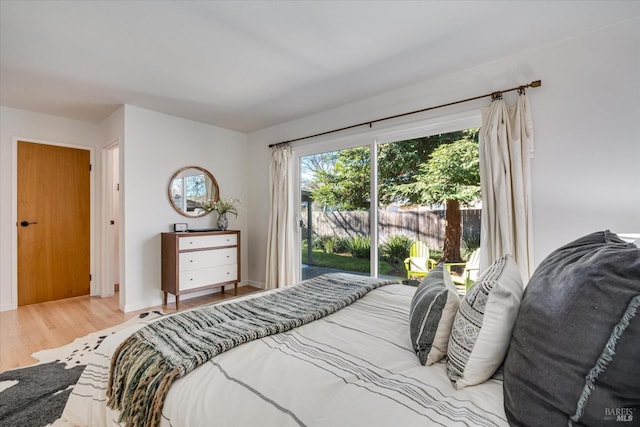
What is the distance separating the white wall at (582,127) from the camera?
2.04 metres

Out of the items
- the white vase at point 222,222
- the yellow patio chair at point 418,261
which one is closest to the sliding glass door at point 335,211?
the yellow patio chair at point 418,261

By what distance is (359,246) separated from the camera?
3.56 metres

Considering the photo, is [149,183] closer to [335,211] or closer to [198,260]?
[198,260]

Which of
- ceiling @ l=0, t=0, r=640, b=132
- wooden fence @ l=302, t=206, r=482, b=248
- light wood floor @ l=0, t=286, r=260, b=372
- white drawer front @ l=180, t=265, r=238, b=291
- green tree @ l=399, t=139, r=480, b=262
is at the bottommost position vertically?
light wood floor @ l=0, t=286, r=260, b=372

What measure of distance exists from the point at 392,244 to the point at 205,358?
253 cm

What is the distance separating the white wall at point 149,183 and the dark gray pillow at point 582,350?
390 cm

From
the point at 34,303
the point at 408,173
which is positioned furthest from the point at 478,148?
the point at 34,303

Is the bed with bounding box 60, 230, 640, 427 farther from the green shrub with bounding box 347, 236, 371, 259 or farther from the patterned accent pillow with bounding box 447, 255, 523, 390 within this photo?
the green shrub with bounding box 347, 236, 371, 259

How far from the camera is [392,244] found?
330 cm

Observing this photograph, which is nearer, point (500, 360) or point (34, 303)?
point (500, 360)

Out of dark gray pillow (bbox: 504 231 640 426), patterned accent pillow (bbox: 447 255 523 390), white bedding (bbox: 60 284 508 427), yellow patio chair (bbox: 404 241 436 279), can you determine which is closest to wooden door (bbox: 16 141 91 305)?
white bedding (bbox: 60 284 508 427)

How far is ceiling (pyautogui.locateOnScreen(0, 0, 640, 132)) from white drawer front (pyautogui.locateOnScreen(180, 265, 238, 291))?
2.07 m

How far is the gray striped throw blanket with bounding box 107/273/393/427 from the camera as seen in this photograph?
40.9 inches

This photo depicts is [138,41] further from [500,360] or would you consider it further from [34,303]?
[34,303]
